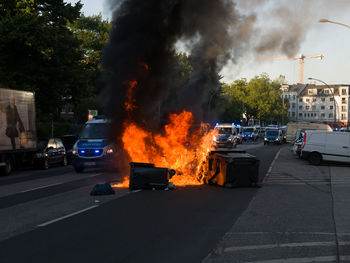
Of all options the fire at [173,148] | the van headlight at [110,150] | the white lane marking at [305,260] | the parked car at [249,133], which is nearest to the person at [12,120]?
the van headlight at [110,150]

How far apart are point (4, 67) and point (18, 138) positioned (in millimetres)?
6209

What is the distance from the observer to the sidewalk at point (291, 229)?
228 inches

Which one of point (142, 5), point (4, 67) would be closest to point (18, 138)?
point (4, 67)

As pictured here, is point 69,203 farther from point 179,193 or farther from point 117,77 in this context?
point 117,77

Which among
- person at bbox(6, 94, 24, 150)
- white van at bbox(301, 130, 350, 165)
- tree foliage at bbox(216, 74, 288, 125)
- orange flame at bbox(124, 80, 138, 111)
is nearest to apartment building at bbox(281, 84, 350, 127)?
tree foliage at bbox(216, 74, 288, 125)

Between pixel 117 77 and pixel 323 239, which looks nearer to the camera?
pixel 323 239

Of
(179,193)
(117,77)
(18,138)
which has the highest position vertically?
(117,77)

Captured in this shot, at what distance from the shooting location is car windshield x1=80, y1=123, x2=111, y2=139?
18192 millimetres

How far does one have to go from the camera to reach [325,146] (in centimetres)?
2300

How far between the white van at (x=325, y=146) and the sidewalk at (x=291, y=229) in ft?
33.5

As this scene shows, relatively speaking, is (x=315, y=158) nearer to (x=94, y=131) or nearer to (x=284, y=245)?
(x=94, y=131)

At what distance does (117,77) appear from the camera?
15523mm

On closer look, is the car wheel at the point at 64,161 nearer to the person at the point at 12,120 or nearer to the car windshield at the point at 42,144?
the car windshield at the point at 42,144

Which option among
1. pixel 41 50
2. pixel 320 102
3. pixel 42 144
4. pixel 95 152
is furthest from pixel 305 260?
pixel 320 102
